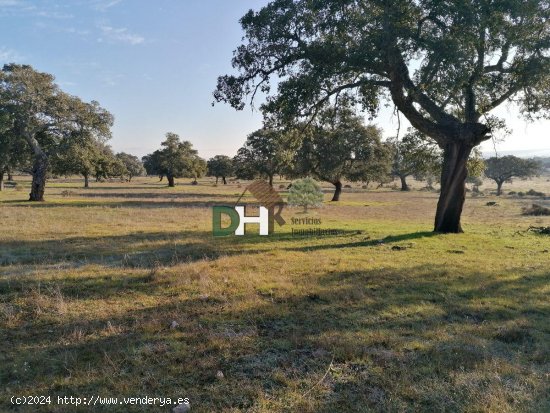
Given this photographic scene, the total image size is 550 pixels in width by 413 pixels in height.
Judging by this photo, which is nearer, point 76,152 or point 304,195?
point 76,152

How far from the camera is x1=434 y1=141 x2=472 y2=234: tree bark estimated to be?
1673cm

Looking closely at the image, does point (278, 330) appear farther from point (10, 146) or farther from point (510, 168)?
point (510, 168)

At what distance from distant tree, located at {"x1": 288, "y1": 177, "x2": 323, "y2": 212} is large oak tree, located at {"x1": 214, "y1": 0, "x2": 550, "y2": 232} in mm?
19174

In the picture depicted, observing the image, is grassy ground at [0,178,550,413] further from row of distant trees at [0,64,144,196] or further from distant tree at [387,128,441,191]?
row of distant trees at [0,64,144,196]

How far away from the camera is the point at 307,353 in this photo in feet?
17.8

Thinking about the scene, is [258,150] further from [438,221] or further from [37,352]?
[37,352]

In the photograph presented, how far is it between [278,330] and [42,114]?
116 feet

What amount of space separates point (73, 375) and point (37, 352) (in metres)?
1.06

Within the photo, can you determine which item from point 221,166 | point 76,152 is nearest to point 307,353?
point 76,152

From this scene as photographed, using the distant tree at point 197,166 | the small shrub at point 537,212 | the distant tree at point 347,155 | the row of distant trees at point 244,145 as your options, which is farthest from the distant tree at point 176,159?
the small shrub at point 537,212

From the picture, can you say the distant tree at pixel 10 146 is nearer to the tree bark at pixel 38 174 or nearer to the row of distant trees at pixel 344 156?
the tree bark at pixel 38 174

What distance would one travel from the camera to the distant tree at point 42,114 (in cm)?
3067

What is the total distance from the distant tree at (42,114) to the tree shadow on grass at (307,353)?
3189 cm

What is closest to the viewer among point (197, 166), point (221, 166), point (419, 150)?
point (419, 150)
